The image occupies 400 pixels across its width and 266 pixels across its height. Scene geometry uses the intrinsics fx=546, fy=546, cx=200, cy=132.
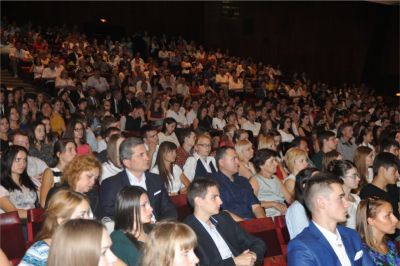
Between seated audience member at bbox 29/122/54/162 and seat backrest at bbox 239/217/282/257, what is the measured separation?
9.84 ft

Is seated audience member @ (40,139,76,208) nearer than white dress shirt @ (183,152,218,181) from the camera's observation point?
Yes

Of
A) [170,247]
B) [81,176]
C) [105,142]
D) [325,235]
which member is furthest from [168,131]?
[170,247]

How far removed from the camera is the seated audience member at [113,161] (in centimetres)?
500

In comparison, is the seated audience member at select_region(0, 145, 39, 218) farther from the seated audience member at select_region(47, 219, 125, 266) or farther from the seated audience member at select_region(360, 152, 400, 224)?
the seated audience member at select_region(360, 152, 400, 224)

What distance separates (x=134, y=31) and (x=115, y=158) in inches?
674

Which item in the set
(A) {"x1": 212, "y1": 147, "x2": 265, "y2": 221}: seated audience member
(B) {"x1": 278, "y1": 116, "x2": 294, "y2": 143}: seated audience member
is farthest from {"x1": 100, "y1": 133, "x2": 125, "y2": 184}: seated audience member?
(B) {"x1": 278, "y1": 116, "x2": 294, "y2": 143}: seated audience member

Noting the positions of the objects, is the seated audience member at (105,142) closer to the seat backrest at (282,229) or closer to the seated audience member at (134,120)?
the seat backrest at (282,229)

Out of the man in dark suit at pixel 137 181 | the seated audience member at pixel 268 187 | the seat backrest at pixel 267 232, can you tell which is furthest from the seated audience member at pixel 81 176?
the seated audience member at pixel 268 187

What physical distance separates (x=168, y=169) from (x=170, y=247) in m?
3.23

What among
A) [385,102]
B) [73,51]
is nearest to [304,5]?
[385,102]

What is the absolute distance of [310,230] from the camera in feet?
9.27

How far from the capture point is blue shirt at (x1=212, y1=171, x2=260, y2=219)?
15.3 feet

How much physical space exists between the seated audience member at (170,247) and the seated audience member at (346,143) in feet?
21.3

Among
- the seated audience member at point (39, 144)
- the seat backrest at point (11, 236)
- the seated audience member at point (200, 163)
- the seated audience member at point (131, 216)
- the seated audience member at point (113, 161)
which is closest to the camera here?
the seated audience member at point (131, 216)
